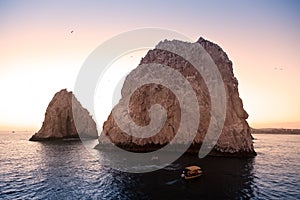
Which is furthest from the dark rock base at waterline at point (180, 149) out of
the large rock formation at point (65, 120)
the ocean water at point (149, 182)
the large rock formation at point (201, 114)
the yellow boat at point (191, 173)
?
the large rock formation at point (65, 120)

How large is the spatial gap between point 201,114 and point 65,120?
106 m

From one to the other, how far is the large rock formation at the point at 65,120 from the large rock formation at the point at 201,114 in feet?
221

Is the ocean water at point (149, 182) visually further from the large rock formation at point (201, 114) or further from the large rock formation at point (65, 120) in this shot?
the large rock formation at point (65, 120)

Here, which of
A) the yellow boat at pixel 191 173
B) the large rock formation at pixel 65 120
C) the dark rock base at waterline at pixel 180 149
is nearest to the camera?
the yellow boat at pixel 191 173

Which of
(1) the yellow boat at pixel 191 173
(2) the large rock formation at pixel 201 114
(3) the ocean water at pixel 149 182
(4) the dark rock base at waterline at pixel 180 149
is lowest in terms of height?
(3) the ocean water at pixel 149 182

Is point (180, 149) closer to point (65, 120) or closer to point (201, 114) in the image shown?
point (201, 114)

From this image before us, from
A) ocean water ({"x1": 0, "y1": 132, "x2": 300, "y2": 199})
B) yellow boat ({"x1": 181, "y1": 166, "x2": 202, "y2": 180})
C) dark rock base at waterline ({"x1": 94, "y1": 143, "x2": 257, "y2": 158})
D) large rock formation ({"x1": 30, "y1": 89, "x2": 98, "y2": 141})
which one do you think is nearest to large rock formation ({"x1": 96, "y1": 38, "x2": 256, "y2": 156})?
dark rock base at waterline ({"x1": 94, "y1": 143, "x2": 257, "y2": 158})

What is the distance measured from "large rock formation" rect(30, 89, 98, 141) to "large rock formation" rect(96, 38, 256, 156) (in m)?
67.4

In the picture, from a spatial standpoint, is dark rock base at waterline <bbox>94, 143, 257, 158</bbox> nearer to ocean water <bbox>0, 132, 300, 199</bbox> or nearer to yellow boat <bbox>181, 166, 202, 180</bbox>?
ocean water <bbox>0, 132, 300, 199</bbox>

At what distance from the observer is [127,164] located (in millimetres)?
62344

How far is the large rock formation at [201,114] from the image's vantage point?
7619 cm

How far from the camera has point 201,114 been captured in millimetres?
83062

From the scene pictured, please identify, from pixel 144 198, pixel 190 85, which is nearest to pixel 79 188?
pixel 144 198

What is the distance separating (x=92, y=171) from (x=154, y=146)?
31340mm
